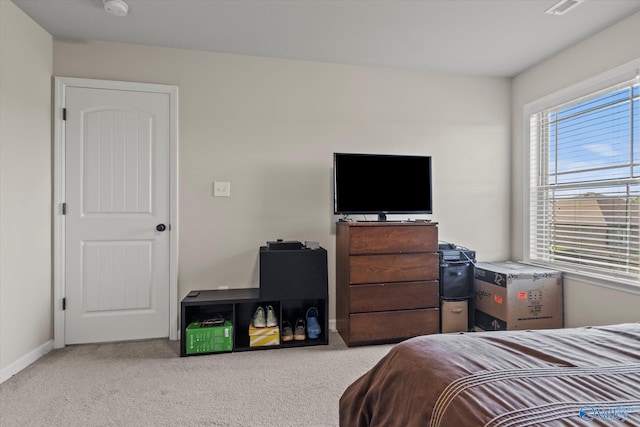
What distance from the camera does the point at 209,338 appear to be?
2.48 metres

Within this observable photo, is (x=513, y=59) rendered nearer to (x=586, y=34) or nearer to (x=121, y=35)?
(x=586, y=34)

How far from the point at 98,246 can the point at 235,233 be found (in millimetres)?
1079

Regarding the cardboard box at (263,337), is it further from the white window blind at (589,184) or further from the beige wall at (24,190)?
the white window blind at (589,184)

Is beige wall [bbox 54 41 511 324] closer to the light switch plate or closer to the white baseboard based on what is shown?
the light switch plate

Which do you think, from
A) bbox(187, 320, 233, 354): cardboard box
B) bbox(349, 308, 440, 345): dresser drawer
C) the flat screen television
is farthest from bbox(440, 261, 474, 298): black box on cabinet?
bbox(187, 320, 233, 354): cardboard box

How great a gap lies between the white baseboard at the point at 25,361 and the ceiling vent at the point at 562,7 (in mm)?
4266

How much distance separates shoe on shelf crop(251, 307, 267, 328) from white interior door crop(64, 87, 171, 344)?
2.52ft

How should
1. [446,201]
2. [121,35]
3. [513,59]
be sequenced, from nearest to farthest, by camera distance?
[121,35] < [513,59] < [446,201]

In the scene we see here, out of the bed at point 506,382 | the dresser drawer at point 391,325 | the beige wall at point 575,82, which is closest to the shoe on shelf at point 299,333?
the dresser drawer at point 391,325

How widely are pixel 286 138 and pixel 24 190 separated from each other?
1.95 meters

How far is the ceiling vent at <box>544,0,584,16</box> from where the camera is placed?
7.07 ft

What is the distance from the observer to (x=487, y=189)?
338 cm

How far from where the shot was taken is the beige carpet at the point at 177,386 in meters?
1.72

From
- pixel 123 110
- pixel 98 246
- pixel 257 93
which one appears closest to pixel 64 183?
pixel 98 246
